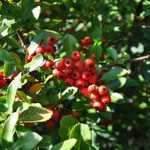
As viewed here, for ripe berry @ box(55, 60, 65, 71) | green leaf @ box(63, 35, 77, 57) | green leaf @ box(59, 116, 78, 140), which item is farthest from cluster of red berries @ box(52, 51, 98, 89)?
green leaf @ box(59, 116, 78, 140)

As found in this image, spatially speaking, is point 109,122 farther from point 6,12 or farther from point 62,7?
point 6,12

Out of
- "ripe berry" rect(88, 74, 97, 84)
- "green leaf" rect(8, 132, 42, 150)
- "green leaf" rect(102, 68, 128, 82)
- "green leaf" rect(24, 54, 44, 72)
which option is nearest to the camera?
"green leaf" rect(8, 132, 42, 150)

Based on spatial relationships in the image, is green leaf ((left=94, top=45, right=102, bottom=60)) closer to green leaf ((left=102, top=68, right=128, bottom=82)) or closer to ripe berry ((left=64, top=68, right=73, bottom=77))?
green leaf ((left=102, top=68, right=128, bottom=82))

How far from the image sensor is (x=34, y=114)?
5.13ft

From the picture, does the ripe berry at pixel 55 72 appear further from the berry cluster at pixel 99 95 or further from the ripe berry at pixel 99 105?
the ripe berry at pixel 99 105

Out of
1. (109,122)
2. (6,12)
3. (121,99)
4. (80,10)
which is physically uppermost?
(6,12)

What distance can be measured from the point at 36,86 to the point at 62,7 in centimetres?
186

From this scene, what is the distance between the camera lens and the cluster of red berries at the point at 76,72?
200 cm

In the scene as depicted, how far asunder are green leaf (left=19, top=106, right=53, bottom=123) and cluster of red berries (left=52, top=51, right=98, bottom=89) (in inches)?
19.7

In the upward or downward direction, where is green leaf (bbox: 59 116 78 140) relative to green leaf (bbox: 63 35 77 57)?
downward

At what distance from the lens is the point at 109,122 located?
3.87m

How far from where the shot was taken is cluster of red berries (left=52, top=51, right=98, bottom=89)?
1997mm

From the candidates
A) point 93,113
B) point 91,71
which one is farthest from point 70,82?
point 93,113

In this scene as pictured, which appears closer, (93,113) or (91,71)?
(91,71)
